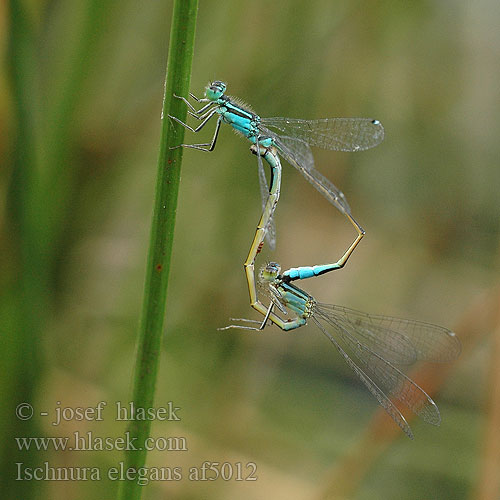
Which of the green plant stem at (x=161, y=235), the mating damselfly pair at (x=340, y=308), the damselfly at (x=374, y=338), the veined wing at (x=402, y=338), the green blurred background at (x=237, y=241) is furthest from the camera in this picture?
the green blurred background at (x=237, y=241)

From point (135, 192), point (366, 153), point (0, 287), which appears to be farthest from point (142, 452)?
point (366, 153)

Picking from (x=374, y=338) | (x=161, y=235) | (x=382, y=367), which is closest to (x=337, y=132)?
(x=374, y=338)

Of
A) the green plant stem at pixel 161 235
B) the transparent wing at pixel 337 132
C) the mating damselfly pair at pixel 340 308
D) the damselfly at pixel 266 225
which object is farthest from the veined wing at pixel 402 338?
the green plant stem at pixel 161 235

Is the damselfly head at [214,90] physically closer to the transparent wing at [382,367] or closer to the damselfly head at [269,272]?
the damselfly head at [269,272]

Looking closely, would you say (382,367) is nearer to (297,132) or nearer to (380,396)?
(380,396)

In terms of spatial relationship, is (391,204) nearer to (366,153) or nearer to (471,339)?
(366,153)

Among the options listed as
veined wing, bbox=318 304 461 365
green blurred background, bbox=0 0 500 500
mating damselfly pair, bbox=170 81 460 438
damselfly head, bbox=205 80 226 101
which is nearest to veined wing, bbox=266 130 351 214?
mating damselfly pair, bbox=170 81 460 438

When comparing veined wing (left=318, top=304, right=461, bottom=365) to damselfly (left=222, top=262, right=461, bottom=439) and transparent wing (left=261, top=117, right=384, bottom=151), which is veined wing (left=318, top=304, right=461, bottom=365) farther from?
transparent wing (left=261, top=117, right=384, bottom=151)
